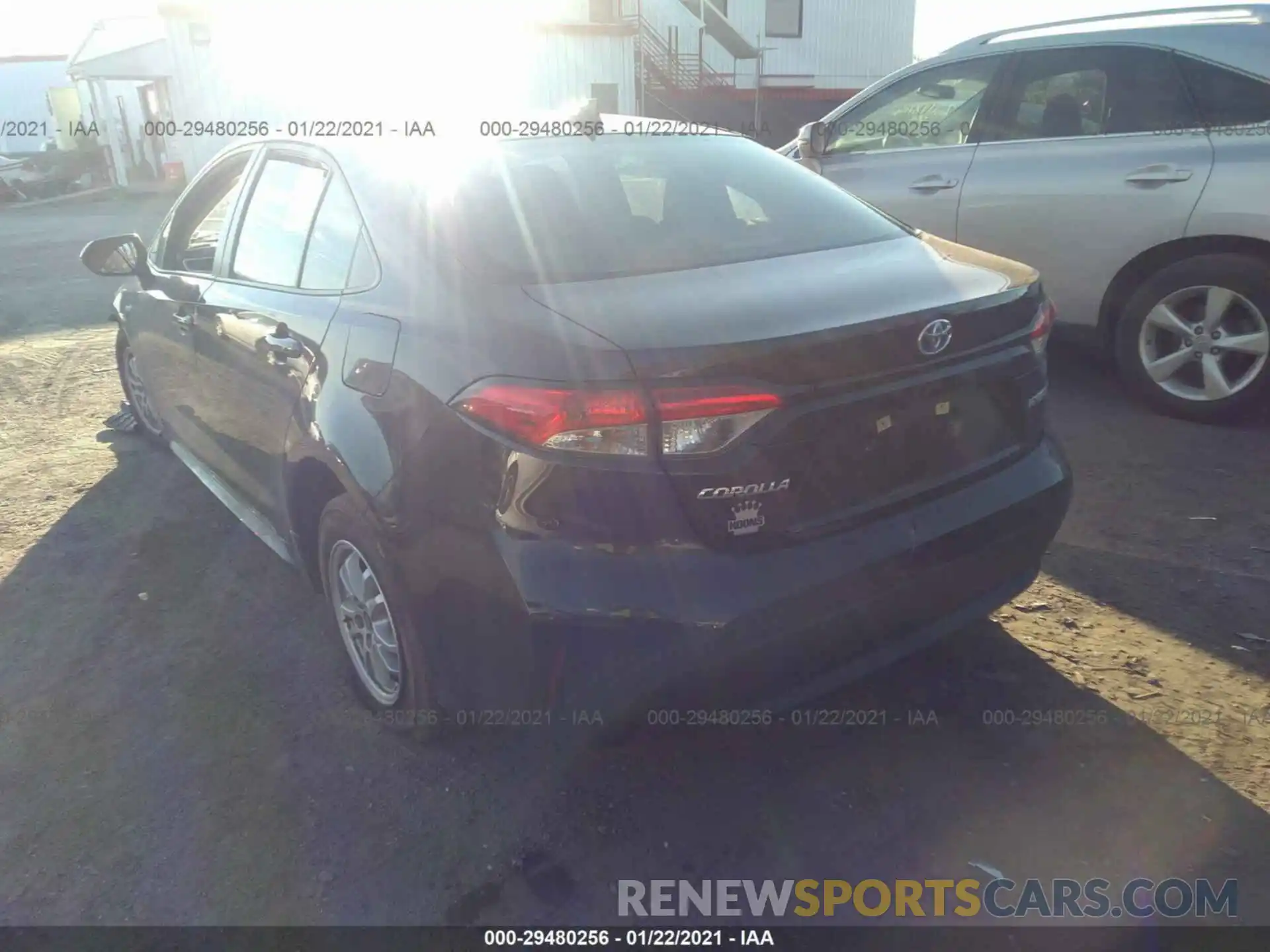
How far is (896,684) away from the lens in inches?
115

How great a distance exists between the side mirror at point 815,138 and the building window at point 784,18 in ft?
71.7

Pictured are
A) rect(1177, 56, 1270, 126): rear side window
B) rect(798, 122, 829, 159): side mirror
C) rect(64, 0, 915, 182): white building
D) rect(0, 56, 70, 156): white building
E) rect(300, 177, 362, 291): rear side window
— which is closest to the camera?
rect(300, 177, 362, 291): rear side window

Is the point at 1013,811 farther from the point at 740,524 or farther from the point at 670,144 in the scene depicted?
the point at 670,144

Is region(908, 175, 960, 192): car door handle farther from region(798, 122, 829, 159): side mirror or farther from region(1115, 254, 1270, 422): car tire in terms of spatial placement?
region(1115, 254, 1270, 422): car tire

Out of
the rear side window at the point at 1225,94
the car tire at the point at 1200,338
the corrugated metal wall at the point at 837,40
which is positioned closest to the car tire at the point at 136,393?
the car tire at the point at 1200,338

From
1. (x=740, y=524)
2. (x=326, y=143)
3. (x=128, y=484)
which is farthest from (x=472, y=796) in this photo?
(x=128, y=484)

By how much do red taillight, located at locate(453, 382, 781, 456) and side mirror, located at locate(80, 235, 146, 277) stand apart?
10.0 ft

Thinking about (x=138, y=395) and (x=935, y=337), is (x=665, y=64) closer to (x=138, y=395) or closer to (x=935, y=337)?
(x=138, y=395)

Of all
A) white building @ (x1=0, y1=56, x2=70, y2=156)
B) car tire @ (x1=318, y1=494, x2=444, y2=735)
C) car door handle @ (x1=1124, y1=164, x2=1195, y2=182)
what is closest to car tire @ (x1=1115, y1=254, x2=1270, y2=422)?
car door handle @ (x1=1124, y1=164, x2=1195, y2=182)

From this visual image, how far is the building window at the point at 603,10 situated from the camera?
23.3 meters

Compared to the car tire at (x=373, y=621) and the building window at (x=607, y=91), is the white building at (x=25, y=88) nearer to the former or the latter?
the building window at (x=607, y=91)

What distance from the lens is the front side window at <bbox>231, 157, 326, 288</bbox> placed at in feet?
9.64

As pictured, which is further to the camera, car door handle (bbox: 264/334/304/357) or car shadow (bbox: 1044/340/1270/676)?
car shadow (bbox: 1044/340/1270/676)

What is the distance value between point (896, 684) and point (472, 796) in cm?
129
